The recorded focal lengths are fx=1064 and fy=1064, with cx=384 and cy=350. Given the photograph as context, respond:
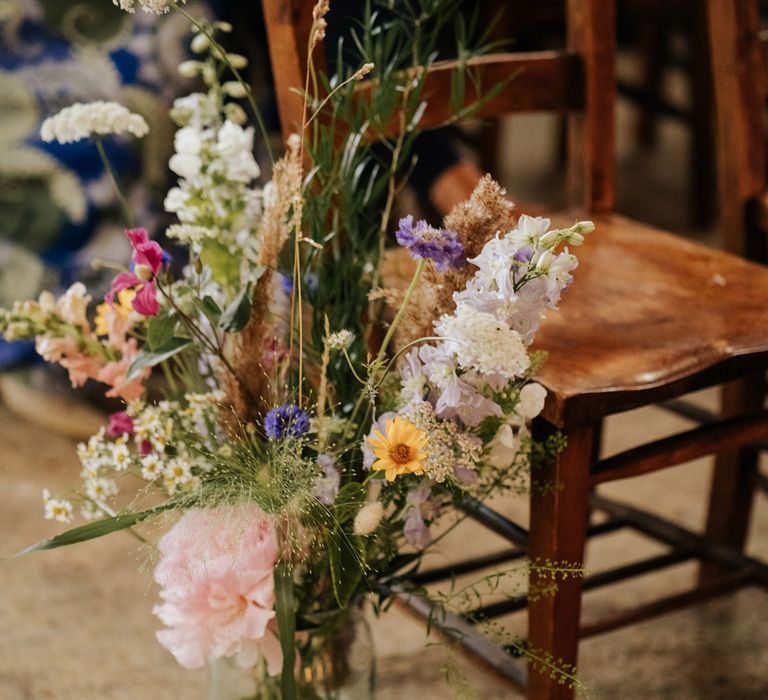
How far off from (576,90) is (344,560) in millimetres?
632

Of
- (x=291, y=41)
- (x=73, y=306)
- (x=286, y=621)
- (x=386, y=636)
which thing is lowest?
(x=386, y=636)

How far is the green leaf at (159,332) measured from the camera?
79 centimetres

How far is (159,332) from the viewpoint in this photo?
2.60 feet

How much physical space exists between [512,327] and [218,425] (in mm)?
279

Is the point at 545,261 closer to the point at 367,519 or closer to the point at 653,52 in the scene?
the point at 367,519

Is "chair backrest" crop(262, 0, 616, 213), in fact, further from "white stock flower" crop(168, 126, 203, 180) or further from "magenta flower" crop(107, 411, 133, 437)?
"magenta flower" crop(107, 411, 133, 437)

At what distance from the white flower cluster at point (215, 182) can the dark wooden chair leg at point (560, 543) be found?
305 millimetres

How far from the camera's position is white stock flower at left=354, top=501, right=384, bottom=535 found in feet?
2.40

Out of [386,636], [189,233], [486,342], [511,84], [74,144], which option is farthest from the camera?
[74,144]

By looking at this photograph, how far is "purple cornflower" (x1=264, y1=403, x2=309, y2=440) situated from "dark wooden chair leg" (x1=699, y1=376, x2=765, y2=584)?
720 mm

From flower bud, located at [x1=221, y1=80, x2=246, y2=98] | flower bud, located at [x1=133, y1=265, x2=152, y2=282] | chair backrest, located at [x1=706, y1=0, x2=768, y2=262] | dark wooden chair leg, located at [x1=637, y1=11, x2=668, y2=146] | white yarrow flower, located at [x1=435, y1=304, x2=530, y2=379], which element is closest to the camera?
white yarrow flower, located at [x1=435, y1=304, x2=530, y2=379]

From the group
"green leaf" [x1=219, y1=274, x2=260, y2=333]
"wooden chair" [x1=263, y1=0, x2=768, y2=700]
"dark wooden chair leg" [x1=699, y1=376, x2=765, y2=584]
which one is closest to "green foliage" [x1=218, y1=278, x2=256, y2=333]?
"green leaf" [x1=219, y1=274, x2=260, y2=333]

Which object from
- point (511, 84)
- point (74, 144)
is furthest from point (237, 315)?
A: point (74, 144)

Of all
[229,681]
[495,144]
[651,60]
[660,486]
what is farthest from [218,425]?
[651,60]
